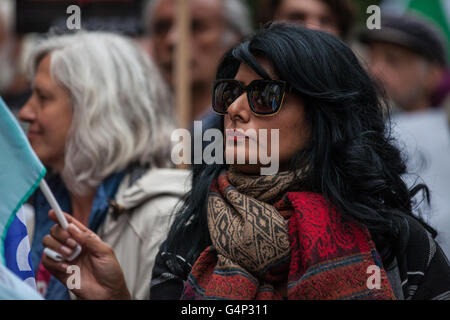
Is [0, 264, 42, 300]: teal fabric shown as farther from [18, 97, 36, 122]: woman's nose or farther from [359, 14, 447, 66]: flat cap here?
[359, 14, 447, 66]: flat cap

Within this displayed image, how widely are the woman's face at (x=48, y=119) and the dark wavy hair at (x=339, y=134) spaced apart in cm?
123

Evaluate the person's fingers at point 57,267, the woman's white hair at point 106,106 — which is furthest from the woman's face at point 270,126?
the woman's white hair at point 106,106

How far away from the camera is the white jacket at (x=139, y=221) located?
3.15m

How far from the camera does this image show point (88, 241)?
2.69 metres

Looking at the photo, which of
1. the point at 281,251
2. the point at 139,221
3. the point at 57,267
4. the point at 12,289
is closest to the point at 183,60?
the point at 139,221

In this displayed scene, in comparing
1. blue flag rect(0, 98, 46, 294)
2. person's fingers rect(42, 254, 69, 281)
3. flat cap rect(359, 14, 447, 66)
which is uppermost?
flat cap rect(359, 14, 447, 66)

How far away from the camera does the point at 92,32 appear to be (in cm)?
384

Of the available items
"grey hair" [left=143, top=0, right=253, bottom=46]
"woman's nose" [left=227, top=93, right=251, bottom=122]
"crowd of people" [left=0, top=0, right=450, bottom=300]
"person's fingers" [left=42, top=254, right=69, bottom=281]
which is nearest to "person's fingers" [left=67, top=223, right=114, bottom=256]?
"crowd of people" [left=0, top=0, right=450, bottom=300]

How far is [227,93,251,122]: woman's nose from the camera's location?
91.4 inches

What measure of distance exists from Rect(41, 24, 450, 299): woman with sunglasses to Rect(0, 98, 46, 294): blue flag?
1.54 ft

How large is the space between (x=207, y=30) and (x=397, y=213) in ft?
10.6

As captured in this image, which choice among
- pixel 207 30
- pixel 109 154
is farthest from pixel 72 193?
pixel 207 30

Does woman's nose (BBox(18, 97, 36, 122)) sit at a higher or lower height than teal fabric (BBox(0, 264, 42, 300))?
higher
